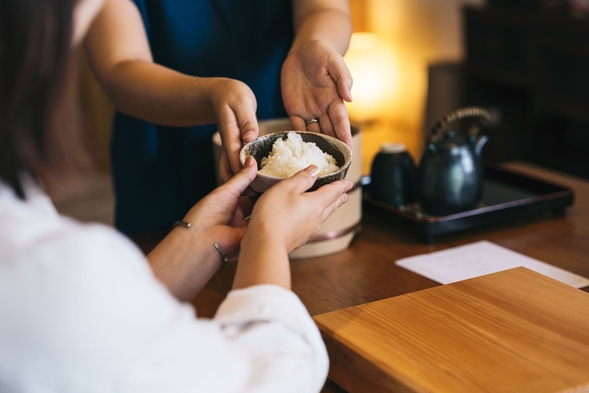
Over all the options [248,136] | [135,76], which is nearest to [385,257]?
[248,136]

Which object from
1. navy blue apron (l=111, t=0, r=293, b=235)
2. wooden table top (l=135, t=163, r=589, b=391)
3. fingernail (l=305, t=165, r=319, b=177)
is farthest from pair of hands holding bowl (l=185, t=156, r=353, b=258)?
navy blue apron (l=111, t=0, r=293, b=235)

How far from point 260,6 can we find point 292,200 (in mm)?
869

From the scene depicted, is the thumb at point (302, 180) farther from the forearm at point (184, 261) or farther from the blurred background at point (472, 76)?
the blurred background at point (472, 76)

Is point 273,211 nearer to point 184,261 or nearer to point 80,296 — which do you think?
point 184,261

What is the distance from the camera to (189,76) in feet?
4.75

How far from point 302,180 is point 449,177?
610 millimetres

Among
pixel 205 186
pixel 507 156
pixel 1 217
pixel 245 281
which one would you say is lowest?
pixel 507 156

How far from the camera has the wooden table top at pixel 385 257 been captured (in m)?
1.23

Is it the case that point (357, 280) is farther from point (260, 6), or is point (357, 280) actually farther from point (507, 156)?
point (507, 156)

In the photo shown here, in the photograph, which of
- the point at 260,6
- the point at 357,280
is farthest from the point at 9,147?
the point at 260,6

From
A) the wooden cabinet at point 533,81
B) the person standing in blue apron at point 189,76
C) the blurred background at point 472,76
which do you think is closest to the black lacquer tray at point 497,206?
the person standing in blue apron at point 189,76

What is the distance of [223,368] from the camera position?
74 centimetres

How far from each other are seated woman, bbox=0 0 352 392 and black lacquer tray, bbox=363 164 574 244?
656mm

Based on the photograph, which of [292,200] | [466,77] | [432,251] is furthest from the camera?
[466,77]
